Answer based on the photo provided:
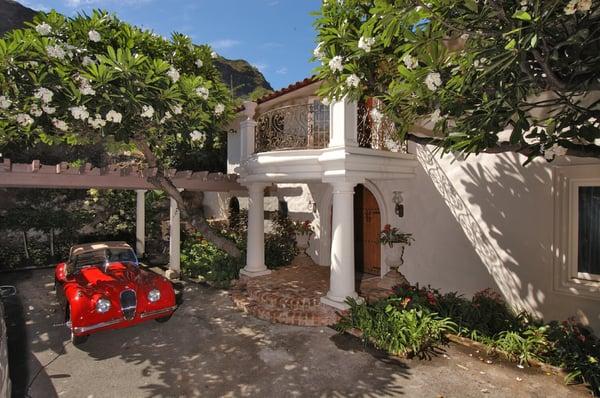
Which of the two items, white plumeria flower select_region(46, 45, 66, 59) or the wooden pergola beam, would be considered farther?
the wooden pergola beam

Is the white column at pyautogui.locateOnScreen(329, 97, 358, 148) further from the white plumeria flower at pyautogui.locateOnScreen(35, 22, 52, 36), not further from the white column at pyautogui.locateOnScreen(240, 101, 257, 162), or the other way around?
the white plumeria flower at pyautogui.locateOnScreen(35, 22, 52, 36)

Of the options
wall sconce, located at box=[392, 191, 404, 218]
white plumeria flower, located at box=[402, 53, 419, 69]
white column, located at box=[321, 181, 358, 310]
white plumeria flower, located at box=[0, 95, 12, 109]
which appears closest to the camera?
white plumeria flower, located at box=[402, 53, 419, 69]

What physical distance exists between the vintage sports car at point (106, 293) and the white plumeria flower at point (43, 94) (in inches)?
130

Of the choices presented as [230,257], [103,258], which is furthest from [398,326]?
[103,258]

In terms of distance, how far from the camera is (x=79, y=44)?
570cm

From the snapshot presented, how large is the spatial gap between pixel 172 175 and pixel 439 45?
22.6 feet

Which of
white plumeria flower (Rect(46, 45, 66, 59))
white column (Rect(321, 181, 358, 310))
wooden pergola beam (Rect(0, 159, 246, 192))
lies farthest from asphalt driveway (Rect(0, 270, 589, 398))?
white plumeria flower (Rect(46, 45, 66, 59))

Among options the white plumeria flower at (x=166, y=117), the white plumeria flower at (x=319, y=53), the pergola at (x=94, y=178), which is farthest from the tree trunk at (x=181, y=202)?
the white plumeria flower at (x=319, y=53)

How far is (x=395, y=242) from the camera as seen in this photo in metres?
7.86

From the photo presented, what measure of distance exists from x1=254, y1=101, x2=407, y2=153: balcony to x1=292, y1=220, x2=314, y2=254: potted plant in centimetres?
293

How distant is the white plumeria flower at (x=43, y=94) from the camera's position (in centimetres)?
520

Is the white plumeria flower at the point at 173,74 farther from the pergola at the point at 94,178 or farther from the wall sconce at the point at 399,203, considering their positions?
the wall sconce at the point at 399,203

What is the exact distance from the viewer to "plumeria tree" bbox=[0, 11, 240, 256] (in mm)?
5160

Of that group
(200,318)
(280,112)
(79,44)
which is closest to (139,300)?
(200,318)
